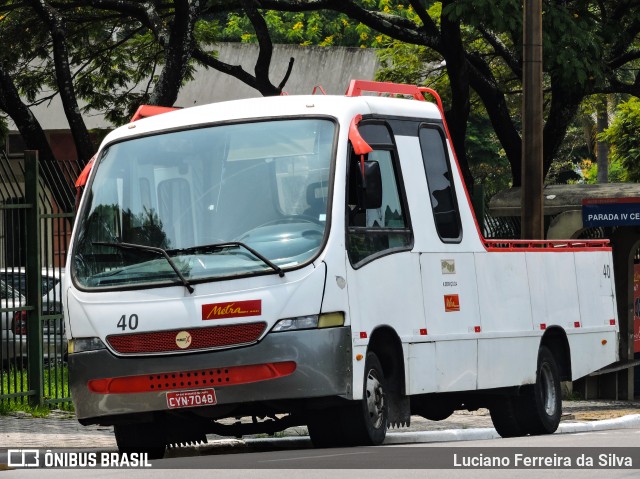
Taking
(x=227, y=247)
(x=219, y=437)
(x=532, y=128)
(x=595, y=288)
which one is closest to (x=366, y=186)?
A: (x=227, y=247)

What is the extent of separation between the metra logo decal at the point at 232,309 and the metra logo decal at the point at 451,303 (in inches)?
92.3

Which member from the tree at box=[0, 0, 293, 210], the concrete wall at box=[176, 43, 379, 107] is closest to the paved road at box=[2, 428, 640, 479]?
the tree at box=[0, 0, 293, 210]

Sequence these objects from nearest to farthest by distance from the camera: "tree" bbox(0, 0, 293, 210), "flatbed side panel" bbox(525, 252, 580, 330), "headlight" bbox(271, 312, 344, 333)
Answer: "headlight" bbox(271, 312, 344, 333) → "flatbed side panel" bbox(525, 252, 580, 330) → "tree" bbox(0, 0, 293, 210)

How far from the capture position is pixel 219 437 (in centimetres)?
1359

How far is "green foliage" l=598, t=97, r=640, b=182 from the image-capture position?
4072 cm

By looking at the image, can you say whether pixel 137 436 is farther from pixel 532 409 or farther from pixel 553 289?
pixel 553 289

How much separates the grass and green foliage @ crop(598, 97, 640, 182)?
27214mm

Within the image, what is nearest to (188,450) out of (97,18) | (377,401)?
(377,401)

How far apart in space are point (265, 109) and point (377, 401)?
Result: 93.6 inches

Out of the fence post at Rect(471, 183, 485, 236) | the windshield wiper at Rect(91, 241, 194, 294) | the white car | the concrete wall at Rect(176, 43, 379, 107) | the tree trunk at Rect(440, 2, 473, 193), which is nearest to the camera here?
the windshield wiper at Rect(91, 241, 194, 294)

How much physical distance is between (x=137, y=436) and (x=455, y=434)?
3838mm

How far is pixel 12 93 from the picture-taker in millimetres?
20188

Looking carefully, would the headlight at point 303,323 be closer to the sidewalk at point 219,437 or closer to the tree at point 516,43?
the sidewalk at point 219,437

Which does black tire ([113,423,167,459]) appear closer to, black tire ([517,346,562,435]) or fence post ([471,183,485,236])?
black tire ([517,346,562,435])
